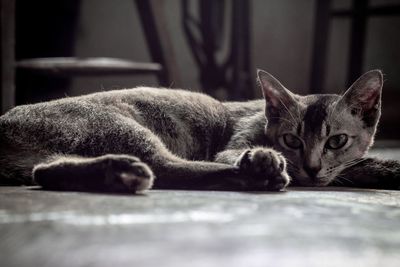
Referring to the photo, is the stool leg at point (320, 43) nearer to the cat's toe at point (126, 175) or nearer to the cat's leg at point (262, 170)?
the cat's leg at point (262, 170)

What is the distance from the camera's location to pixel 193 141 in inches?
68.9

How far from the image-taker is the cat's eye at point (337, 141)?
165cm

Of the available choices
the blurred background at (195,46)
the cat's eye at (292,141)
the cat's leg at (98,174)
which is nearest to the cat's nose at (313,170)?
the cat's eye at (292,141)

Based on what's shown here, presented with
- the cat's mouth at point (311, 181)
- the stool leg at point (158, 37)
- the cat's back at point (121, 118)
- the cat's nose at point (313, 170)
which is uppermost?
the stool leg at point (158, 37)

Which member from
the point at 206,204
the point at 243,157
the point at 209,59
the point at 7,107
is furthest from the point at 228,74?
the point at 206,204

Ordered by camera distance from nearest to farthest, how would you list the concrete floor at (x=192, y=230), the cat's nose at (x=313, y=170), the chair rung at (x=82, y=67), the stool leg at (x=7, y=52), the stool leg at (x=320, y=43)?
the concrete floor at (x=192, y=230) → the cat's nose at (x=313, y=170) → the stool leg at (x=7, y=52) → the chair rung at (x=82, y=67) → the stool leg at (x=320, y=43)

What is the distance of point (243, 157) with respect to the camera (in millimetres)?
1397

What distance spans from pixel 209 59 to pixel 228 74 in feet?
0.89

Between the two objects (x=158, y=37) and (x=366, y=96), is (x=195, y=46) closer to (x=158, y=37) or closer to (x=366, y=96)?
(x=158, y=37)

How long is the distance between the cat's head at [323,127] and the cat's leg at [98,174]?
570mm

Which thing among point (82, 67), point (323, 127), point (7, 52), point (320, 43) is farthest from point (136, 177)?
point (320, 43)

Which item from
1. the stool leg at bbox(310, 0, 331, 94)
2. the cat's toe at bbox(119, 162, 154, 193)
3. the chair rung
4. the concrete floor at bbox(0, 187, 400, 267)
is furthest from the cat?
the stool leg at bbox(310, 0, 331, 94)

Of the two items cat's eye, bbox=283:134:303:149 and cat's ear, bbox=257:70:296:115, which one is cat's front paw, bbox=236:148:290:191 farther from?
cat's ear, bbox=257:70:296:115

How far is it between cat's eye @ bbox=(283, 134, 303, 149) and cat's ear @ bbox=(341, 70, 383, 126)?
0.19 metres
